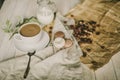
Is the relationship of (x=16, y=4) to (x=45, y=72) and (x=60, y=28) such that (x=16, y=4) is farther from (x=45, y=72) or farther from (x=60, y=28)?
(x=45, y=72)

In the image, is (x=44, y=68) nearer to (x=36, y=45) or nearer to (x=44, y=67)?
(x=44, y=67)

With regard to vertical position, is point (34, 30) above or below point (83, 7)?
above

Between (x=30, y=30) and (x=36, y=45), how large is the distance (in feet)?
0.27

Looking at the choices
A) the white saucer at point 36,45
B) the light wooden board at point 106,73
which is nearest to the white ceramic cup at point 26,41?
the white saucer at point 36,45

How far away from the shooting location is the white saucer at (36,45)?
3.32ft

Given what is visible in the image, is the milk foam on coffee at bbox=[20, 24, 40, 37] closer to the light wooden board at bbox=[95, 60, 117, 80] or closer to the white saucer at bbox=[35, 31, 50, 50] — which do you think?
the white saucer at bbox=[35, 31, 50, 50]

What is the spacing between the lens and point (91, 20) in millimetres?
1227

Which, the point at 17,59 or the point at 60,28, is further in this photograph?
the point at 60,28

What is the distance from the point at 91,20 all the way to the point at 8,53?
516mm

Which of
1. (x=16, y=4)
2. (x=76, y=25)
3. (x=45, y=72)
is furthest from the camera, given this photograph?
(x=16, y=4)

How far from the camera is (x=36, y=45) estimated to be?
1019 millimetres

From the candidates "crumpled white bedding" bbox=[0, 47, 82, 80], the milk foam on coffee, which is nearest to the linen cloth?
"crumpled white bedding" bbox=[0, 47, 82, 80]

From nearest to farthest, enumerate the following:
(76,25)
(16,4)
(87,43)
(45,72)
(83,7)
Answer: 1. (45,72)
2. (87,43)
3. (76,25)
4. (83,7)
5. (16,4)

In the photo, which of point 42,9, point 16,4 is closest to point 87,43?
point 42,9
